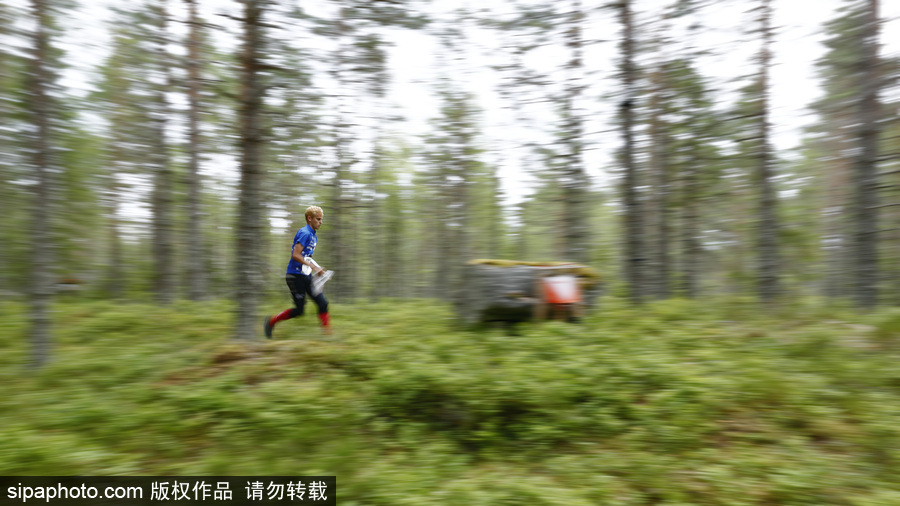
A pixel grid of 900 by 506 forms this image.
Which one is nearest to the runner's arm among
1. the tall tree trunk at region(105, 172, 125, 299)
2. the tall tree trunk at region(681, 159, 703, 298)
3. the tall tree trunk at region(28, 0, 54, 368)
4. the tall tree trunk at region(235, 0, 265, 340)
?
the tall tree trunk at region(235, 0, 265, 340)

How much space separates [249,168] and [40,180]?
109 inches

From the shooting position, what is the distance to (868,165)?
770cm

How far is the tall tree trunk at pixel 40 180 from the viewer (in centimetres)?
604

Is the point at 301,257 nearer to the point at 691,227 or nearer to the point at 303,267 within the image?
the point at 303,267

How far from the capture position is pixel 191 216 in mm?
10531

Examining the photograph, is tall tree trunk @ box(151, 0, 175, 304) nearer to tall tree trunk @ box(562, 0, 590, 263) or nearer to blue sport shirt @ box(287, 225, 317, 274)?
blue sport shirt @ box(287, 225, 317, 274)

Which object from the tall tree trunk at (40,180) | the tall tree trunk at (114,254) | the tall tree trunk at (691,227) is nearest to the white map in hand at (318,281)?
the tall tree trunk at (40,180)

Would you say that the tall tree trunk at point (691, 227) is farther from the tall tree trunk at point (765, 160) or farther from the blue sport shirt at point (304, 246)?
the blue sport shirt at point (304, 246)

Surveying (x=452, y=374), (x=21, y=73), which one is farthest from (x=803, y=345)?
(x=21, y=73)

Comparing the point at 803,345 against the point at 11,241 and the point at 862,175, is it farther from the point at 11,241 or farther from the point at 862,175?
the point at 11,241

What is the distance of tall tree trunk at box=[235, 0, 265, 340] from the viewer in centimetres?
651

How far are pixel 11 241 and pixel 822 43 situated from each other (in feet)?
69.9

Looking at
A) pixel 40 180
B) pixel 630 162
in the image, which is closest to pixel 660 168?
pixel 630 162

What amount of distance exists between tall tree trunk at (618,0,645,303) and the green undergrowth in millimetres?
2255
